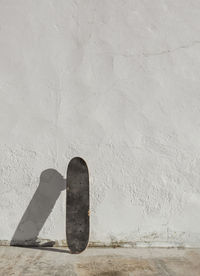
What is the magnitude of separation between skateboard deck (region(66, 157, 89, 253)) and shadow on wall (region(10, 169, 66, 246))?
7.3 inches

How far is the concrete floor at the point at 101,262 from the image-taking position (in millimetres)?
2105

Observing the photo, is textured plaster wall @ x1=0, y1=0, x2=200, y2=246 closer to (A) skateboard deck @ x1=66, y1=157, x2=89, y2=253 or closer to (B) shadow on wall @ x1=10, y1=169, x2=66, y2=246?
(B) shadow on wall @ x1=10, y1=169, x2=66, y2=246

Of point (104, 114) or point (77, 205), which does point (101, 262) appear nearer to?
point (77, 205)

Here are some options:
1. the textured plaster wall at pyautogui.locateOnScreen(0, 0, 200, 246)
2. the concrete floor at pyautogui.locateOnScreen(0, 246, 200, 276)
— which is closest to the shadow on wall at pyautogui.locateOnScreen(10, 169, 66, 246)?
the textured plaster wall at pyautogui.locateOnScreen(0, 0, 200, 246)

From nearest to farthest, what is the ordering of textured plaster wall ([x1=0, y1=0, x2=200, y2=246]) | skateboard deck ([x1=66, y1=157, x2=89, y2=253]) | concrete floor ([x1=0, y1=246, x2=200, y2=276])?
1. concrete floor ([x1=0, y1=246, x2=200, y2=276])
2. skateboard deck ([x1=66, y1=157, x2=89, y2=253])
3. textured plaster wall ([x1=0, y1=0, x2=200, y2=246])

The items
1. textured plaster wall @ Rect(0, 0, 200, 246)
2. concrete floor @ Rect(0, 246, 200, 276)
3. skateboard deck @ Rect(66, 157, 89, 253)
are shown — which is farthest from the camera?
textured plaster wall @ Rect(0, 0, 200, 246)

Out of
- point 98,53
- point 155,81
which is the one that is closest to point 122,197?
point 155,81

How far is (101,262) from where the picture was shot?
2.26m

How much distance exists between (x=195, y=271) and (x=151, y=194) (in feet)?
2.15

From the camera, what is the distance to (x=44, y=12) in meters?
2.53

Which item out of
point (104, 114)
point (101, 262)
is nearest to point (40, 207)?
point (101, 262)

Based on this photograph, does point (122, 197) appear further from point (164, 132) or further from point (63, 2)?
point (63, 2)

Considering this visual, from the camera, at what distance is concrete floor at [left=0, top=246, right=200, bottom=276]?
2.11m

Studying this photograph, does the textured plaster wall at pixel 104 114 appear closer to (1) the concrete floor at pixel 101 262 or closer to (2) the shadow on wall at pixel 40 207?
(2) the shadow on wall at pixel 40 207
